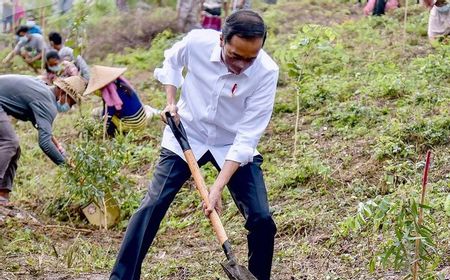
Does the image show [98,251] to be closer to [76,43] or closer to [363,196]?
[363,196]

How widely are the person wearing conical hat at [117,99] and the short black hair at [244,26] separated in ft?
14.1

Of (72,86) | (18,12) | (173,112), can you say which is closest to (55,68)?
(72,86)

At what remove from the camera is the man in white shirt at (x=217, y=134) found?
12.8ft

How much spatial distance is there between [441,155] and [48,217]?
332 centimetres

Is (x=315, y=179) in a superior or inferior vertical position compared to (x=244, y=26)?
inferior

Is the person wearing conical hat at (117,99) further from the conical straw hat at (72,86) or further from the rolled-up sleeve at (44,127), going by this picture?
the rolled-up sleeve at (44,127)

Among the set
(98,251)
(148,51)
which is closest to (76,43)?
(98,251)

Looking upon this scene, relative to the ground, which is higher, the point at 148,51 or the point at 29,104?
the point at 29,104

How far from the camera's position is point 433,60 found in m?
8.54

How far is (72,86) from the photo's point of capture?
6.79 meters

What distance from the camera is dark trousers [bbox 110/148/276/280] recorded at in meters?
4.01

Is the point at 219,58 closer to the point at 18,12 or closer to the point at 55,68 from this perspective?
the point at 55,68

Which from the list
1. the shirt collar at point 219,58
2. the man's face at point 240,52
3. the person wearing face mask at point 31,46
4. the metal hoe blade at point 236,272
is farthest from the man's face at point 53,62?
the metal hoe blade at point 236,272

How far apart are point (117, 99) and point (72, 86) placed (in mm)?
1347
